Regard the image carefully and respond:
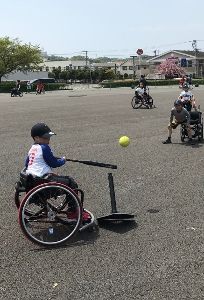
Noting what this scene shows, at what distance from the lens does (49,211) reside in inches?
202

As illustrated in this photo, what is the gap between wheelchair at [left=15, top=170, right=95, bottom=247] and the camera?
4953mm

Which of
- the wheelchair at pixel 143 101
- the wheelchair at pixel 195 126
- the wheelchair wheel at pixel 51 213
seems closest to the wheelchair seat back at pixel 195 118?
the wheelchair at pixel 195 126

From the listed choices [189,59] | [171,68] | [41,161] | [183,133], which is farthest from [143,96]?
[189,59]

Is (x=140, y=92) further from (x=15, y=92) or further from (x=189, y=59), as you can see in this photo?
(x=189, y=59)

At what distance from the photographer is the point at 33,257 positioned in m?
4.70

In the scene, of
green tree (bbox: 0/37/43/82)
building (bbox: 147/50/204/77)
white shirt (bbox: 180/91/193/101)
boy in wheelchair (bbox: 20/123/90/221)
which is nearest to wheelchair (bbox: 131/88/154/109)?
white shirt (bbox: 180/91/193/101)

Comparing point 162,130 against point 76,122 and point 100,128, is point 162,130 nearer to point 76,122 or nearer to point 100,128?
point 100,128

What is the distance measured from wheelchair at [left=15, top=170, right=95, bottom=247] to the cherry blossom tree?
10733 cm

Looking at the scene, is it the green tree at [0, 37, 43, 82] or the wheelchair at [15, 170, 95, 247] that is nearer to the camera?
the wheelchair at [15, 170, 95, 247]

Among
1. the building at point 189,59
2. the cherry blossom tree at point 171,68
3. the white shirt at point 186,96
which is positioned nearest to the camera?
the white shirt at point 186,96

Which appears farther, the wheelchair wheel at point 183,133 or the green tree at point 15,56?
the green tree at point 15,56

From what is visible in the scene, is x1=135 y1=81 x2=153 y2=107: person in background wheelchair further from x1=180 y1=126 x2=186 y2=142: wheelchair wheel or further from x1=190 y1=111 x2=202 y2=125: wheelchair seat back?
x1=190 y1=111 x2=202 y2=125: wheelchair seat back

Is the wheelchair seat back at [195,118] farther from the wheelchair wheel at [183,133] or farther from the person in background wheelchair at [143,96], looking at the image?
the person in background wheelchair at [143,96]

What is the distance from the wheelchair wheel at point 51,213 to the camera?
496 centimetres
